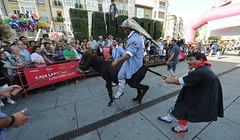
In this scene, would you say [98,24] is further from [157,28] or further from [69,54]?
[157,28]

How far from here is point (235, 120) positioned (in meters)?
2.46

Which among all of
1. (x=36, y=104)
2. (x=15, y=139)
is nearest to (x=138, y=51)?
(x=15, y=139)

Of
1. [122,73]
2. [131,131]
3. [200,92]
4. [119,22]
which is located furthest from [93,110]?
[119,22]

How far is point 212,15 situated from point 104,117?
55.1ft

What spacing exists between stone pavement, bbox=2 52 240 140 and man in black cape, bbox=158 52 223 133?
2.26 feet

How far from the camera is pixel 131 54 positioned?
2.22 m

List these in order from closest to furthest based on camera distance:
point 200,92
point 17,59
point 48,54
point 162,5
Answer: point 200,92, point 17,59, point 48,54, point 162,5

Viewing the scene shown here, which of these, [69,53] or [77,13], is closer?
[69,53]

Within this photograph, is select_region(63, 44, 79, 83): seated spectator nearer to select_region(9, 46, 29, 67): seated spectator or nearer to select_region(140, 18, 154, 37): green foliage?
select_region(9, 46, 29, 67): seated spectator

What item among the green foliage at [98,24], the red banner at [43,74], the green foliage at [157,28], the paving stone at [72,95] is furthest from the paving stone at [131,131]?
the green foliage at [157,28]

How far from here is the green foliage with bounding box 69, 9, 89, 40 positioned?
37.0ft

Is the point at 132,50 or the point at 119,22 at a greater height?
the point at 119,22

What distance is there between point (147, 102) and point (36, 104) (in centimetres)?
389

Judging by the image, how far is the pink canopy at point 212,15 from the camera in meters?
10.1
